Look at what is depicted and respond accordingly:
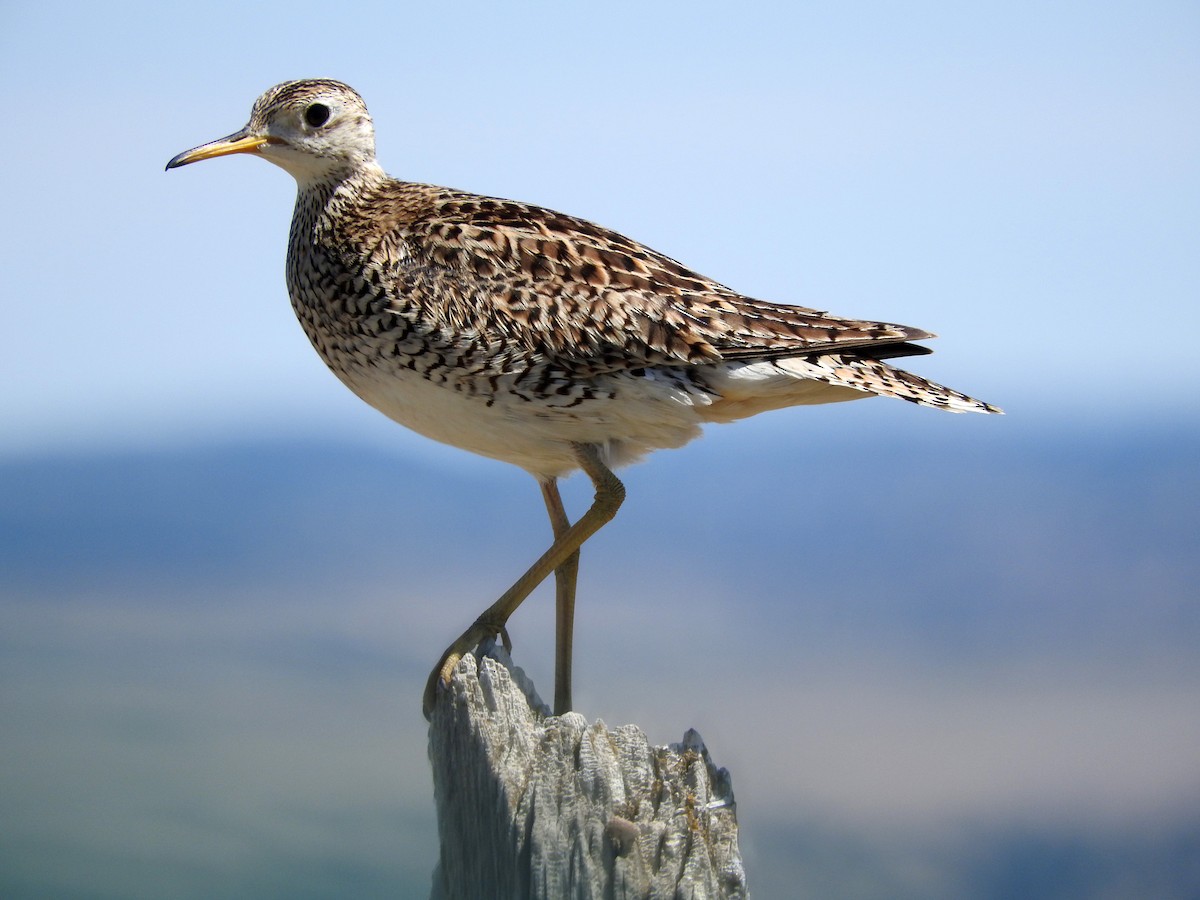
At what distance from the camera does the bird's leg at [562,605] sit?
7.18m

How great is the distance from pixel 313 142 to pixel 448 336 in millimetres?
1635

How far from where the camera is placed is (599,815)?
5.31 metres

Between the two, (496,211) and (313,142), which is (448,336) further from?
(313,142)

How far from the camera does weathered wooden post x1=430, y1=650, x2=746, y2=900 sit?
17.3 feet

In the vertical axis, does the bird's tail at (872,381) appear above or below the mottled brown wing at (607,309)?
below

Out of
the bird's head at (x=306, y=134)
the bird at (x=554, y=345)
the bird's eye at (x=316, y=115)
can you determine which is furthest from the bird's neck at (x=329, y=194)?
the bird's eye at (x=316, y=115)

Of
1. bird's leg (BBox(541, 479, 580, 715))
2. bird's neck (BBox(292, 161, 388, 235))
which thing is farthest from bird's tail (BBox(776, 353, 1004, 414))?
bird's neck (BBox(292, 161, 388, 235))

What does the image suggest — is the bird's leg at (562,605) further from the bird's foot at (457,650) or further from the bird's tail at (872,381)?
the bird's tail at (872,381)

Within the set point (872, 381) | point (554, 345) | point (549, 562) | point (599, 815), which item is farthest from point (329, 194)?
point (599, 815)

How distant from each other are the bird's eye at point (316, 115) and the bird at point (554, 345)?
610mm

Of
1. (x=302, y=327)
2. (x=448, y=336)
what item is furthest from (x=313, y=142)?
(x=448, y=336)

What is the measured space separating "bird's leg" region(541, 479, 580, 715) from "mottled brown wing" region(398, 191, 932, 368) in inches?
47.4

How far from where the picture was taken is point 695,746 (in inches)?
212

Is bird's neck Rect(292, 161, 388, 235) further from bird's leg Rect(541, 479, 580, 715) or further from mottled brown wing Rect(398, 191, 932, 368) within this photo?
bird's leg Rect(541, 479, 580, 715)
